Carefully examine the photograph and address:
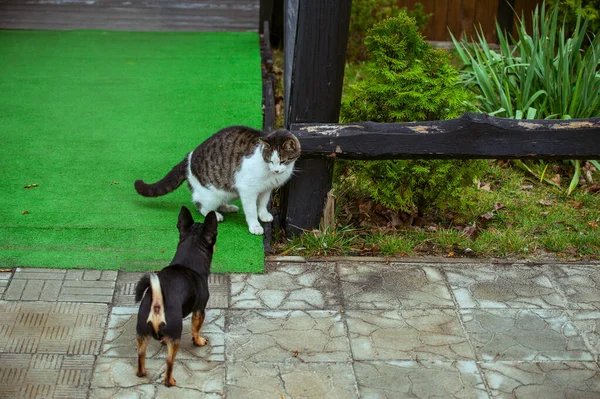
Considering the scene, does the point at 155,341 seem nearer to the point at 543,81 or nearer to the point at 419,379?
the point at 419,379

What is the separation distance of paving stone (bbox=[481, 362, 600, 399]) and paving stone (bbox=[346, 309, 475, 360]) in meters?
0.21

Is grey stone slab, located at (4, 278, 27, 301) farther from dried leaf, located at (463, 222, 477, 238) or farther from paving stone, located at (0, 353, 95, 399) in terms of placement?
dried leaf, located at (463, 222, 477, 238)

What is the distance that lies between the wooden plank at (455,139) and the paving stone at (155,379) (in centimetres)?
177

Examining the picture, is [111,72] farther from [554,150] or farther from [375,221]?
[554,150]

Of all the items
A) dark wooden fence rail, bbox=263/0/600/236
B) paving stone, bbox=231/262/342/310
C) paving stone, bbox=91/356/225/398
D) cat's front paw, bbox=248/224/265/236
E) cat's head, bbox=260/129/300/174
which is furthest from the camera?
cat's front paw, bbox=248/224/265/236

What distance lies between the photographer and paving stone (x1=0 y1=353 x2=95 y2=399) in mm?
3914

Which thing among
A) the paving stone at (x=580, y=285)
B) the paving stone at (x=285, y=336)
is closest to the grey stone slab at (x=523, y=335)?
the paving stone at (x=580, y=285)

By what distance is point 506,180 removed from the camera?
7121 mm

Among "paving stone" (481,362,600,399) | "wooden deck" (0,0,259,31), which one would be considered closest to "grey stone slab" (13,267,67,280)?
"paving stone" (481,362,600,399)

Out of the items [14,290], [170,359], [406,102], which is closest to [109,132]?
[14,290]

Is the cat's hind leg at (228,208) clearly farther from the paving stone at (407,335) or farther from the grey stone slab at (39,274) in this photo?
the paving stone at (407,335)

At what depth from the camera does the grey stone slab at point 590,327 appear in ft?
14.9

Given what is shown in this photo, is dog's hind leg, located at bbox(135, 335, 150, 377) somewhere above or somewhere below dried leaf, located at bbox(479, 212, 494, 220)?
above

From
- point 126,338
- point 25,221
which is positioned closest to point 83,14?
point 25,221
